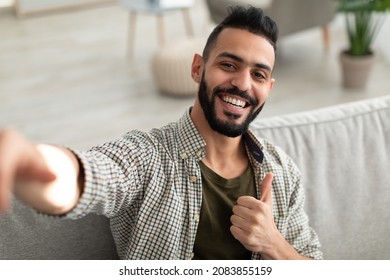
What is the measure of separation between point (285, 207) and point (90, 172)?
0.55 meters

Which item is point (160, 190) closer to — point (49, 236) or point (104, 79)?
point (49, 236)

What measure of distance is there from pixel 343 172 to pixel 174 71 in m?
2.27

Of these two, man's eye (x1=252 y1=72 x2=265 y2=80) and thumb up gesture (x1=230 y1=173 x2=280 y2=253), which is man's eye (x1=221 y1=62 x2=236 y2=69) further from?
thumb up gesture (x1=230 y1=173 x2=280 y2=253)

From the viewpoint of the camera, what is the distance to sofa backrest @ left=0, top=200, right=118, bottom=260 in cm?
130

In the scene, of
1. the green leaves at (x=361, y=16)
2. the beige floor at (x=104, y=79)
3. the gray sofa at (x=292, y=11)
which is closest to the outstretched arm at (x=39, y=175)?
the beige floor at (x=104, y=79)

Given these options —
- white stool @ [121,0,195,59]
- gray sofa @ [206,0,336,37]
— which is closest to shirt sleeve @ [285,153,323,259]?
gray sofa @ [206,0,336,37]

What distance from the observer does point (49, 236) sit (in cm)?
134

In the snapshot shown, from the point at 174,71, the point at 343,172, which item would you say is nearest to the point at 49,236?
the point at 343,172

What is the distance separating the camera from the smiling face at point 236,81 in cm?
123

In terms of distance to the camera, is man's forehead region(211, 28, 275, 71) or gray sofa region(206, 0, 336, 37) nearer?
man's forehead region(211, 28, 275, 71)

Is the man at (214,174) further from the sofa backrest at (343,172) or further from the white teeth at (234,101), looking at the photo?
the sofa backrest at (343,172)
